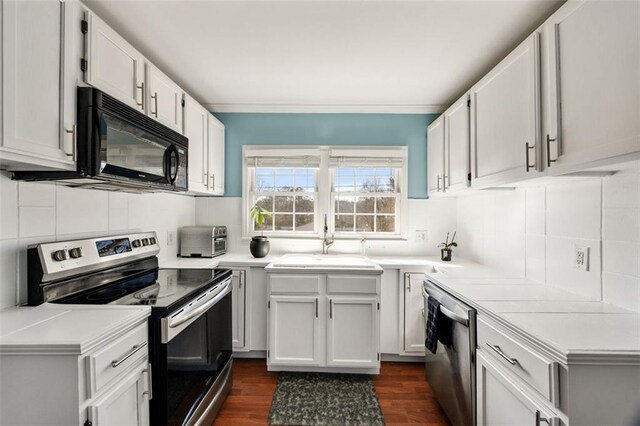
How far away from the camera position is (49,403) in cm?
98

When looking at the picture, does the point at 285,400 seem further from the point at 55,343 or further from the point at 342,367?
the point at 55,343

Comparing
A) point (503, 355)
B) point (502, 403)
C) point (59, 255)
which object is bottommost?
point (502, 403)

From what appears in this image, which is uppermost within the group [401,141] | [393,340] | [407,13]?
[407,13]

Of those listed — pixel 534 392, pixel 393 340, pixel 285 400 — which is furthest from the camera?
pixel 393 340

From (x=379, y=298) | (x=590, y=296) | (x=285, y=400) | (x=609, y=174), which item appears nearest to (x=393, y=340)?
(x=379, y=298)

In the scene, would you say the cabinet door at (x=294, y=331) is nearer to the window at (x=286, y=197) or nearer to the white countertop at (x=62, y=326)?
the window at (x=286, y=197)

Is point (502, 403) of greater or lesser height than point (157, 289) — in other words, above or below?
below

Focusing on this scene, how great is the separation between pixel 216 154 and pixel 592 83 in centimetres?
269

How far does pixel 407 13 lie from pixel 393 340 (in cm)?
236

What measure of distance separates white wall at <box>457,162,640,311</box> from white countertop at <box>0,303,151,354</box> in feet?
6.72

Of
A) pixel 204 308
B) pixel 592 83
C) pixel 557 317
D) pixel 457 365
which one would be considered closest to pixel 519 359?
pixel 557 317

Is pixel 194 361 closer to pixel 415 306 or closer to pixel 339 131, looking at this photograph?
pixel 415 306

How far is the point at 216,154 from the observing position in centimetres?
288

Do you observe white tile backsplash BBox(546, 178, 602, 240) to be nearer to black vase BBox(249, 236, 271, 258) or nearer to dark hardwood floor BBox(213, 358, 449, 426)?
dark hardwood floor BBox(213, 358, 449, 426)
